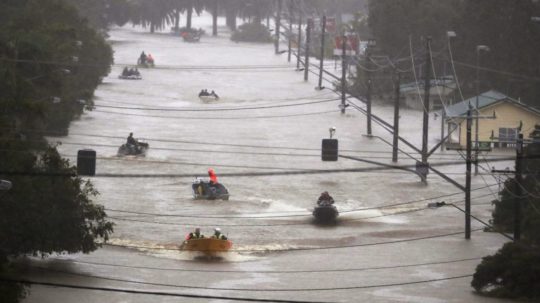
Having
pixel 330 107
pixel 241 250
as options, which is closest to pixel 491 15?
pixel 330 107

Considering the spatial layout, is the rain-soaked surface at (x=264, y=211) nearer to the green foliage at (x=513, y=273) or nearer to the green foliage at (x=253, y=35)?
the green foliage at (x=513, y=273)

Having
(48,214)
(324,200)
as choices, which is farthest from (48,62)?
(48,214)

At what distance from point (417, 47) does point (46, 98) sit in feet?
187

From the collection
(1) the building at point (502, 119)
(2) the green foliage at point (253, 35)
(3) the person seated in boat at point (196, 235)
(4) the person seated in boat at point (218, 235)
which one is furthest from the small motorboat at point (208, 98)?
(2) the green foliage at point (253, 35)

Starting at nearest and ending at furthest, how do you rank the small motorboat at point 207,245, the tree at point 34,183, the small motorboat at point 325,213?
the tree at point 34,183 → the small motorboat at point 207,245 → the small motorboat at point 325,213

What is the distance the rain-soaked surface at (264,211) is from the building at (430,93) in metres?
2.50

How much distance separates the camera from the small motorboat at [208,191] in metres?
66.4

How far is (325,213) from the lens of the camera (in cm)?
6159

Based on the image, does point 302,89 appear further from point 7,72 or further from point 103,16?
point 7,72

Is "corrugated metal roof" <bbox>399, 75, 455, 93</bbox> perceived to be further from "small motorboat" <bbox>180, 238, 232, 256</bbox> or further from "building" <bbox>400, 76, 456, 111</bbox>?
"small motorboat" <bbox>180, 238, 232, 256</bbox>

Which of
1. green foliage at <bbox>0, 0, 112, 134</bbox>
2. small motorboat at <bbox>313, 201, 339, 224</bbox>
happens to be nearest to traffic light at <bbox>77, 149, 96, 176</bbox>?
green foliage at <bbox>0, 0, 112, 134</bbox>

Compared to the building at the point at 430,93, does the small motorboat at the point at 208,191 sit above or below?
below

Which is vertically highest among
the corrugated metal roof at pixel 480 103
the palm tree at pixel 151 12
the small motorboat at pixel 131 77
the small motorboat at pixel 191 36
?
the palm tree at pixel 151 12

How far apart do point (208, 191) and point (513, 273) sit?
78.9ft
